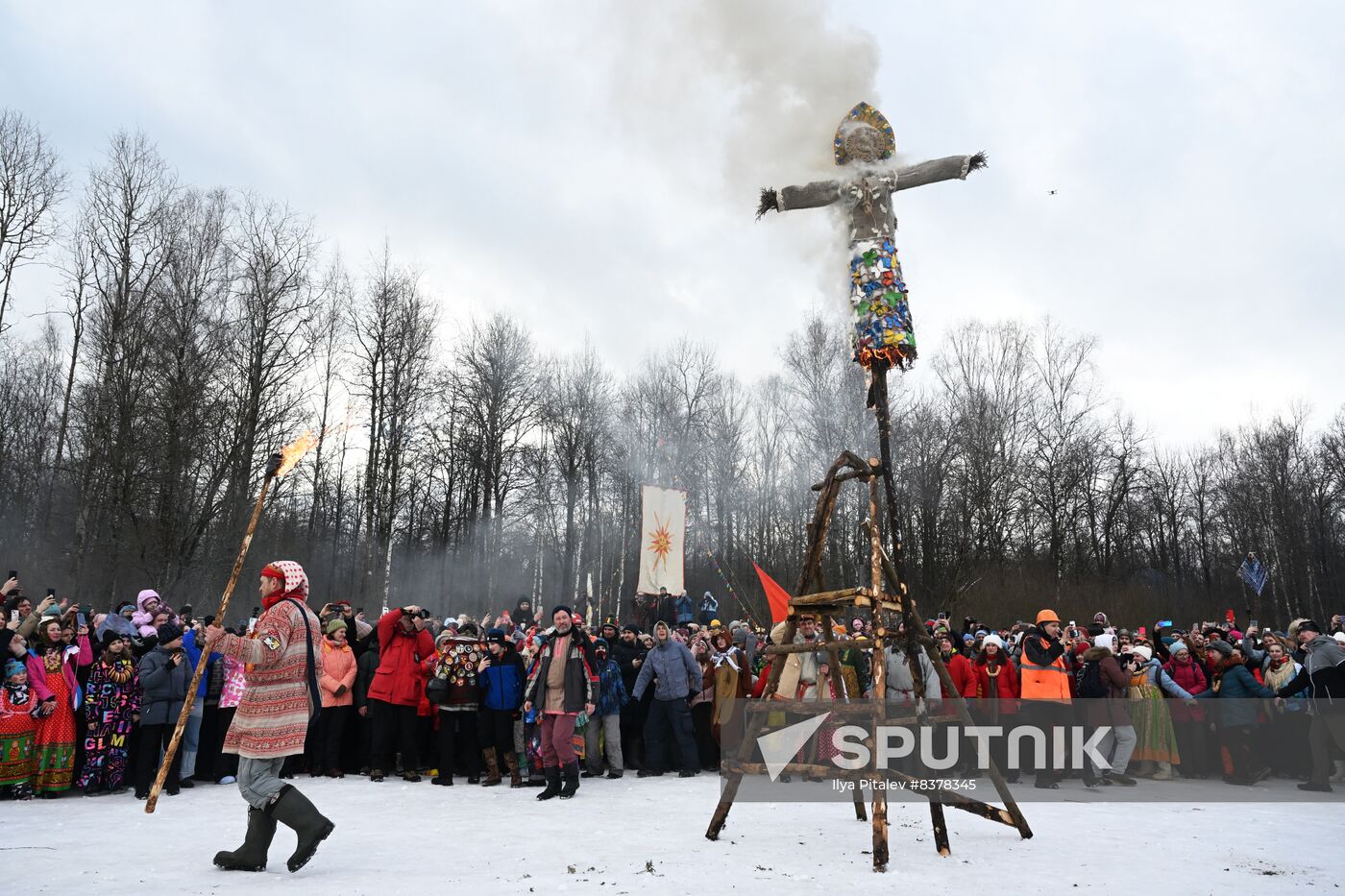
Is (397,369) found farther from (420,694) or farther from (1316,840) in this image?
(1316,840)

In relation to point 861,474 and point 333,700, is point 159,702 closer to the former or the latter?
point 333,700

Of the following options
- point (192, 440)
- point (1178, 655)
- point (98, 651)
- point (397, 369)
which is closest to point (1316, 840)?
point (1178, 655)

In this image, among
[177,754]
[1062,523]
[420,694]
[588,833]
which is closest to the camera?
[588,833]

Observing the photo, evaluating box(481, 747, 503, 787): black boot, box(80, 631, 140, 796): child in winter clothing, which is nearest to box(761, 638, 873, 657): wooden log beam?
box(481, 747, 503, 787): black boot

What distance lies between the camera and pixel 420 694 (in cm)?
1073

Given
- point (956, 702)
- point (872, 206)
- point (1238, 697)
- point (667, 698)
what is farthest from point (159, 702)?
point (1238, 697)

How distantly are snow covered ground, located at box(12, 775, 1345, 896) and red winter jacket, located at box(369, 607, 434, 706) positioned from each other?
1513 millimetres

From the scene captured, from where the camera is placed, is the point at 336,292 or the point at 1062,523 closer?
the point at 336,292

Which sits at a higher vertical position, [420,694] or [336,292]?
[336,292]

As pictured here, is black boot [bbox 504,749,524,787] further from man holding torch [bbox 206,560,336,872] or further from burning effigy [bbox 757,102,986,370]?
burning effigy [bbox 757,102,986,370]

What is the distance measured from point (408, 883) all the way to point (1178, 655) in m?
11.4

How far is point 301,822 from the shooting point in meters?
5.56

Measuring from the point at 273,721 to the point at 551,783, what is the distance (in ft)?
13.3

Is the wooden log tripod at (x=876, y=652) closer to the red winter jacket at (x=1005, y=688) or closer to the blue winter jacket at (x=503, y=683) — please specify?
the blue winter jacket at (x=503, y=683)
